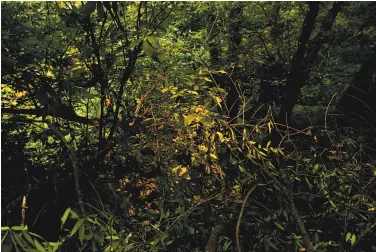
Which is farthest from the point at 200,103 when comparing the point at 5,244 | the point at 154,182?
the point at 5,244

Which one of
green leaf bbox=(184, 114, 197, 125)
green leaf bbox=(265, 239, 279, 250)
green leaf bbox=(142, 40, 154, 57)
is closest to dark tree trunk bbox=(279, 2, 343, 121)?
green leaf bbox=(184, 114, 197, 125)

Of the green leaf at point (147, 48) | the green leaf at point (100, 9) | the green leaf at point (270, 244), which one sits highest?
the green leaf at point (100, 9)

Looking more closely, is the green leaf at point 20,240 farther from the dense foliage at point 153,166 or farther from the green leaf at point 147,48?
the green leaf at point 147,48

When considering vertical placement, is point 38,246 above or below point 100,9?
below

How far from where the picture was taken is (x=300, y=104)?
7.34 metres

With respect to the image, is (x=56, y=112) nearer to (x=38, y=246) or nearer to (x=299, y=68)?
(x=38, y=246)

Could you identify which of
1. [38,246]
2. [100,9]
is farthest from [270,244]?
[100,9]

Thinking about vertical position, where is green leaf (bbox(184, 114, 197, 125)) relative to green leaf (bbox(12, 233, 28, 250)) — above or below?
above

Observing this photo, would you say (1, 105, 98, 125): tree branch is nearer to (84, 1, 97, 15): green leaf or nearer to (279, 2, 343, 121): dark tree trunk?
(84, 1, 97, 15): green leaf

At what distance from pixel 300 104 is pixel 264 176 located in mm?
5482

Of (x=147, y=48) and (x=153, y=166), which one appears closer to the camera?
(x=147, y=48)

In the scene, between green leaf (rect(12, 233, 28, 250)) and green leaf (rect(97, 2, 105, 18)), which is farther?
green leaf (rect(97, 2, 105, 18))

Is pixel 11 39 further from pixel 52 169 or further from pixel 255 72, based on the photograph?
pixel 255 72

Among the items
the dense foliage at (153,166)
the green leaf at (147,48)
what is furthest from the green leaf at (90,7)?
the green leaf at (147,48)
